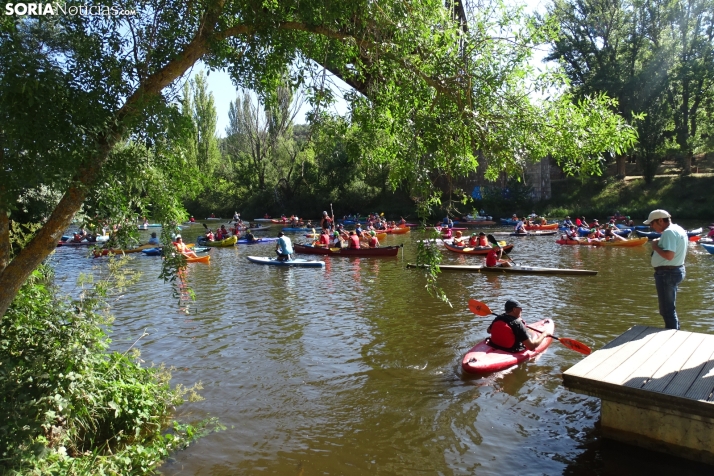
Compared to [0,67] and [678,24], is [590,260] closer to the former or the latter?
[0,67]

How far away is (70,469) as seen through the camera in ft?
14.5

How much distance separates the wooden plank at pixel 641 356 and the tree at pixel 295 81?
2.12 m

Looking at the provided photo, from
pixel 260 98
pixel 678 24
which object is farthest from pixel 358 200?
pixel 260 98

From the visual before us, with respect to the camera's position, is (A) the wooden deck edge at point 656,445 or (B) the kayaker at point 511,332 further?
(B) the kayaker at point 511,332

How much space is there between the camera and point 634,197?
3638cm

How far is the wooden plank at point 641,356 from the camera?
17.0 ft

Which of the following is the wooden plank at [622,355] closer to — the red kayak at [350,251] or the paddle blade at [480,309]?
the paddle blade at [480,309]

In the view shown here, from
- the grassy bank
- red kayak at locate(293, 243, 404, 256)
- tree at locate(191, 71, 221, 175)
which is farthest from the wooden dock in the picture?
tree at locate(191, 71, 221, 175)

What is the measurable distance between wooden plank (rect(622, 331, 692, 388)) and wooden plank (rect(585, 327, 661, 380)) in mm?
191

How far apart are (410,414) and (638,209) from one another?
3291 centimetres

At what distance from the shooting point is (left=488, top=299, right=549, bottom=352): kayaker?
26.8 ft

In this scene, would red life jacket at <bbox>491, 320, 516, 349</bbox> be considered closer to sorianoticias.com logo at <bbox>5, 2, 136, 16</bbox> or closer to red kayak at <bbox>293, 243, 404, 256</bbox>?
sorianoticias.com logo at <bbox>5, 2, 136, 16</bbox>

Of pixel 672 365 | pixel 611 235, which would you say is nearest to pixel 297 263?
pixel 611 235

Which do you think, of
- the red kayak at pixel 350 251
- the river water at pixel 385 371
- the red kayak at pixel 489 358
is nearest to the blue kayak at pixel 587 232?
the river water at pixel 385 371
